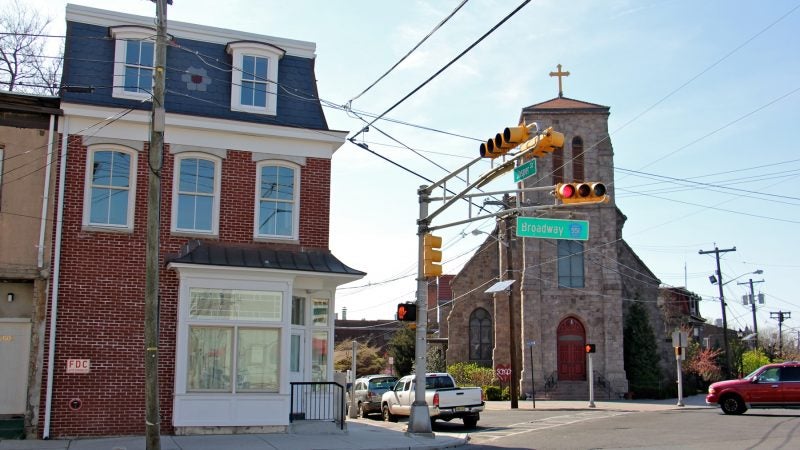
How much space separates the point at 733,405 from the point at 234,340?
16351 mm

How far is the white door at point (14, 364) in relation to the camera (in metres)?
Result: 17.0

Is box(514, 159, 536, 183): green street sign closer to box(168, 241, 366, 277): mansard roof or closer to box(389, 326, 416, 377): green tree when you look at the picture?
box(168, 241, 366, 277): mansard roof

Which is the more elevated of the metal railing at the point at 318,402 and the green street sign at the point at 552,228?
the green street sign at the point at 552,228

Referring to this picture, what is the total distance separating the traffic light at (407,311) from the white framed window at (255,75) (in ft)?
18.9

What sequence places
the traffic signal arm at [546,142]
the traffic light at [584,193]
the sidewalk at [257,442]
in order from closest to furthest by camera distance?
the traffic signal arm at [546,142]
the traffic light at [584,193]
the sidewalk at [257,442]

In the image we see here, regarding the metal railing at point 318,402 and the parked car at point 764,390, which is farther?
the parked car at point 764,390

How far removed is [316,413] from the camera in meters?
18.8

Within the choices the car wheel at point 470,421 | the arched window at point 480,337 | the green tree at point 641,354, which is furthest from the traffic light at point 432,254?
the arched window at point 480,337

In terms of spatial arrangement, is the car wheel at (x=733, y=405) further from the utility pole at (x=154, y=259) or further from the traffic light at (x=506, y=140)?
the utility pole at (x=154, y=259)

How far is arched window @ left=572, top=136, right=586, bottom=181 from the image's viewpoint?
137 feet

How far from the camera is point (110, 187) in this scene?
1764cm

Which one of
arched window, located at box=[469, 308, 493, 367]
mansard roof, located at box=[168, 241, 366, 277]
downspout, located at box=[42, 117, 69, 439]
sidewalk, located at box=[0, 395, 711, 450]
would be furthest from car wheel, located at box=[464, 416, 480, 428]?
arched window, located at box=[469, 308, 493, 367]

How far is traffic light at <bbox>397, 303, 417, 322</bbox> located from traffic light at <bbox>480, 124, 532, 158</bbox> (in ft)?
17.0

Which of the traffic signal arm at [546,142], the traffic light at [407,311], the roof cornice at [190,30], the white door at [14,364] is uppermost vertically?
the roof cornice at [190,30]
